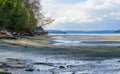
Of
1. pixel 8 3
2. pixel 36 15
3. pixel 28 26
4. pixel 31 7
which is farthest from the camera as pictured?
pixel 36 15

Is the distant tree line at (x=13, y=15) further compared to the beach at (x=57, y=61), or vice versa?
the distant tree line at (x=13, y=15)

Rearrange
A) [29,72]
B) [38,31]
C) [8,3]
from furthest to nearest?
[38,31] → [8,3] → [29,72]

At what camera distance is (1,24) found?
62.5 metres

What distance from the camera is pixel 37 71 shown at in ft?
60.7

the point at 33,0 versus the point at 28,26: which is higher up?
the point at 33,0

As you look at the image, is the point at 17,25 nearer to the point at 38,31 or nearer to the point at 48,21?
the point at 48,21

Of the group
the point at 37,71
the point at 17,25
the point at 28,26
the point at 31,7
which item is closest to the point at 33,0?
the point at 31,7

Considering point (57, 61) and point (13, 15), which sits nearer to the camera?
point (57, 61)

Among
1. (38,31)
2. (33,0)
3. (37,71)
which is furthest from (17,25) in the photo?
(37,71)

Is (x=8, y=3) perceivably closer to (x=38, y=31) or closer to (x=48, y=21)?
(x=48, y=21)

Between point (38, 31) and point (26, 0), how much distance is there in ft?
74.5

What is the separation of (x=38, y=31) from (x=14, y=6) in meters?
44.3

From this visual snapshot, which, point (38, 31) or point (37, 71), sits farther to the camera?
point (38, 31)

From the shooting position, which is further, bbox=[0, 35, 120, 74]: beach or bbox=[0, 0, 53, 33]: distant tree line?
bbox=[0, 0, 53, 33]: distant tree line
